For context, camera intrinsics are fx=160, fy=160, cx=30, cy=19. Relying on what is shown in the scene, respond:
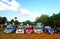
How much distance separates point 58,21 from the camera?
56.6m

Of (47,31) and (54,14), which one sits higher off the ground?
(54,14)

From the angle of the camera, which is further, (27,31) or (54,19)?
(54,19)

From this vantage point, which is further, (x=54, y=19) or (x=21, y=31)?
(x=54, y=19)

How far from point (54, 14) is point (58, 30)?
2507cm

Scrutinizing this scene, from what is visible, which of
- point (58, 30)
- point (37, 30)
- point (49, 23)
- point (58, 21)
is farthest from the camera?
point (49, 23)

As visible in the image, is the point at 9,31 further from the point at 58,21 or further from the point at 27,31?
the point at 58,21

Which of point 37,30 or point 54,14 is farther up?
point 54,14

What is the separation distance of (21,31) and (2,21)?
86863 mm

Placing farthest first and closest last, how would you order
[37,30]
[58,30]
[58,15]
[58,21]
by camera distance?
[58,15]
[58,21]
[58,30]
[37,30]

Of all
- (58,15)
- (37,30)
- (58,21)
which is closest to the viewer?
(37,30)

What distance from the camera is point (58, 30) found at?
39344 millimetres

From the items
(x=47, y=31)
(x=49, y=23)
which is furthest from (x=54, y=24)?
(x=47, y=31)

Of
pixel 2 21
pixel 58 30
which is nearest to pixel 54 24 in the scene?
pixel 58 30

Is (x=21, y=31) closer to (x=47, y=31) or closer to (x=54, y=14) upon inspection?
(x=47, y=31)
